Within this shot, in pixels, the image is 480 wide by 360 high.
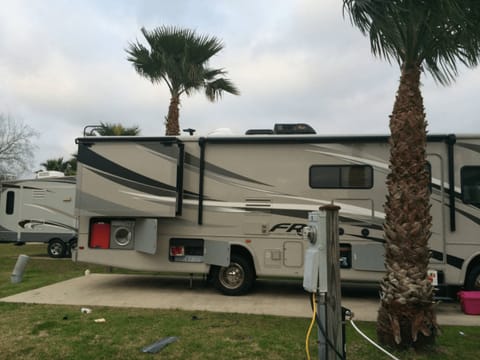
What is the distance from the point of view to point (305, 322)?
575cm

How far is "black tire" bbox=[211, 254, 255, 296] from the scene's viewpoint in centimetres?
762

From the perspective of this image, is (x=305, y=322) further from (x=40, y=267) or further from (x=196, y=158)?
(x=40, y=267)

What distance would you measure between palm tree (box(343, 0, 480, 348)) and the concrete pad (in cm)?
179

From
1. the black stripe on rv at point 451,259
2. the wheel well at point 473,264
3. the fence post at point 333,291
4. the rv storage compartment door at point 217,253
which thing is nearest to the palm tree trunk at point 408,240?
the fence post at point 333,291

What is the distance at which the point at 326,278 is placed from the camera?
332cm

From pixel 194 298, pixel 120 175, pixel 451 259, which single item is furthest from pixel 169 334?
pixel 451 259

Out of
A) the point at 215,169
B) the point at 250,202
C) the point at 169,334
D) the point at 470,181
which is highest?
the point at 215,169

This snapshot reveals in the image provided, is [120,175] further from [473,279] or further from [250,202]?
[473,279]

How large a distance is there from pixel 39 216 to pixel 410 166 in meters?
14.0

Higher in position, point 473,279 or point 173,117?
point 173,117

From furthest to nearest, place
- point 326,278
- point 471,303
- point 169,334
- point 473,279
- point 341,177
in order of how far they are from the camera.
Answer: point 341,177, point 473,279, point 471,303, point 169,334, point 326,278

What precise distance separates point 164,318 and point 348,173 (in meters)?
4.13

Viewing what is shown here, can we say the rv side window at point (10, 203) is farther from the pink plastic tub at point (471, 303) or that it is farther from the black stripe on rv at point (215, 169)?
the pink plastic tub at point (471, 303)

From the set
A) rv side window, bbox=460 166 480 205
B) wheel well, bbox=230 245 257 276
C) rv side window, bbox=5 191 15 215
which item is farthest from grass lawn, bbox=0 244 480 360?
rv side window, bbox=5 191 15 215
